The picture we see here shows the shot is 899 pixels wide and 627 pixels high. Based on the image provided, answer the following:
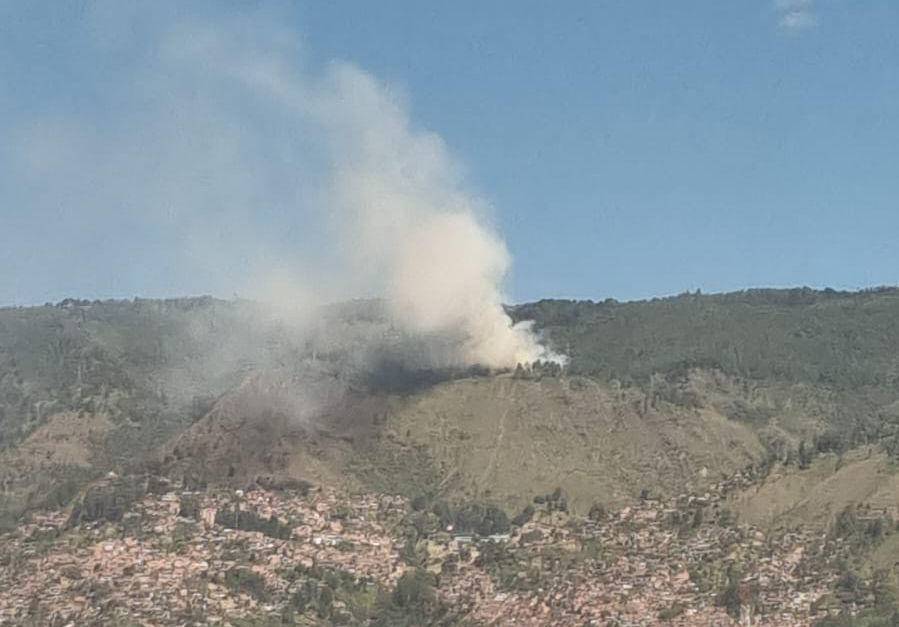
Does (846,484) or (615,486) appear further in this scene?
(615,486)

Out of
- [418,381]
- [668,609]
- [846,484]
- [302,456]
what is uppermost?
[418,381]

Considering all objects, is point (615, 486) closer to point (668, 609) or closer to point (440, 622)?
point (440, 622)

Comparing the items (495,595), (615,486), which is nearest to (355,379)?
(615,486)

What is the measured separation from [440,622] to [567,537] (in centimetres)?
1607

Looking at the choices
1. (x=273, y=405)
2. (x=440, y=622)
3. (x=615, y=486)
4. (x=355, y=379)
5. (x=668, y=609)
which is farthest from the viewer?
(x=355, y=379)

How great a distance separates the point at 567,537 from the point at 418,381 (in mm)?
68478

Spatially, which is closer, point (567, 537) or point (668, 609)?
point (668, 609)

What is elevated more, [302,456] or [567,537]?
[302,456]

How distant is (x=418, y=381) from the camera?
19775 cm

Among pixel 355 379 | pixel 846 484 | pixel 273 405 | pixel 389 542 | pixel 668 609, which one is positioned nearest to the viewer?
pixel 668 609

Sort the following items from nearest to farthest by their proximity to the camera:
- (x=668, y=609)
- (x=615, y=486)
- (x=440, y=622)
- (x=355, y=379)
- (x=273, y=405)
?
(x=668, y=609) → (x=440, y=622) → (x=615, y=486) → (x=273, y=405) → (x=355, y=379)

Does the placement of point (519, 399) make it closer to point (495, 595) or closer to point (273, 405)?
point (273, 405)

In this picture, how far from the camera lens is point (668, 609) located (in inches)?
4151

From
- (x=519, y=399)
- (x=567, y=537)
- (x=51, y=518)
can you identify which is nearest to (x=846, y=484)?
(x=567, y=537)
